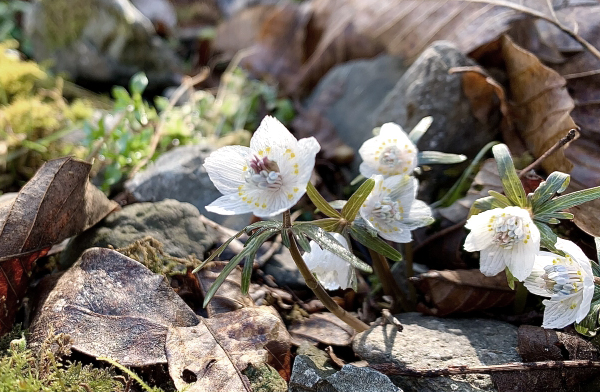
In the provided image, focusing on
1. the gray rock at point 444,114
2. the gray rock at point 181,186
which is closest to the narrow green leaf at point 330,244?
the gray rock at point 181,186

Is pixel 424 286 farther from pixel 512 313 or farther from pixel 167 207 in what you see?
pixel 167 207

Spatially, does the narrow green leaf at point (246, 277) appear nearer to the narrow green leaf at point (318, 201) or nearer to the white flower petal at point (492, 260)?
the narrow green leaf at point (318, 201)

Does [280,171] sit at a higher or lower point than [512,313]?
higher

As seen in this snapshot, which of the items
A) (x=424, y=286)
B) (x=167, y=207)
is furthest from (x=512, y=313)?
(x=167, y=207)

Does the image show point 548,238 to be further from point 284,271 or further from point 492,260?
point 284,271

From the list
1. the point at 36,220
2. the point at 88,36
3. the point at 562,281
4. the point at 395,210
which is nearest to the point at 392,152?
the point at 395,210

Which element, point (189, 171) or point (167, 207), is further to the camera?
point (189, 171)
